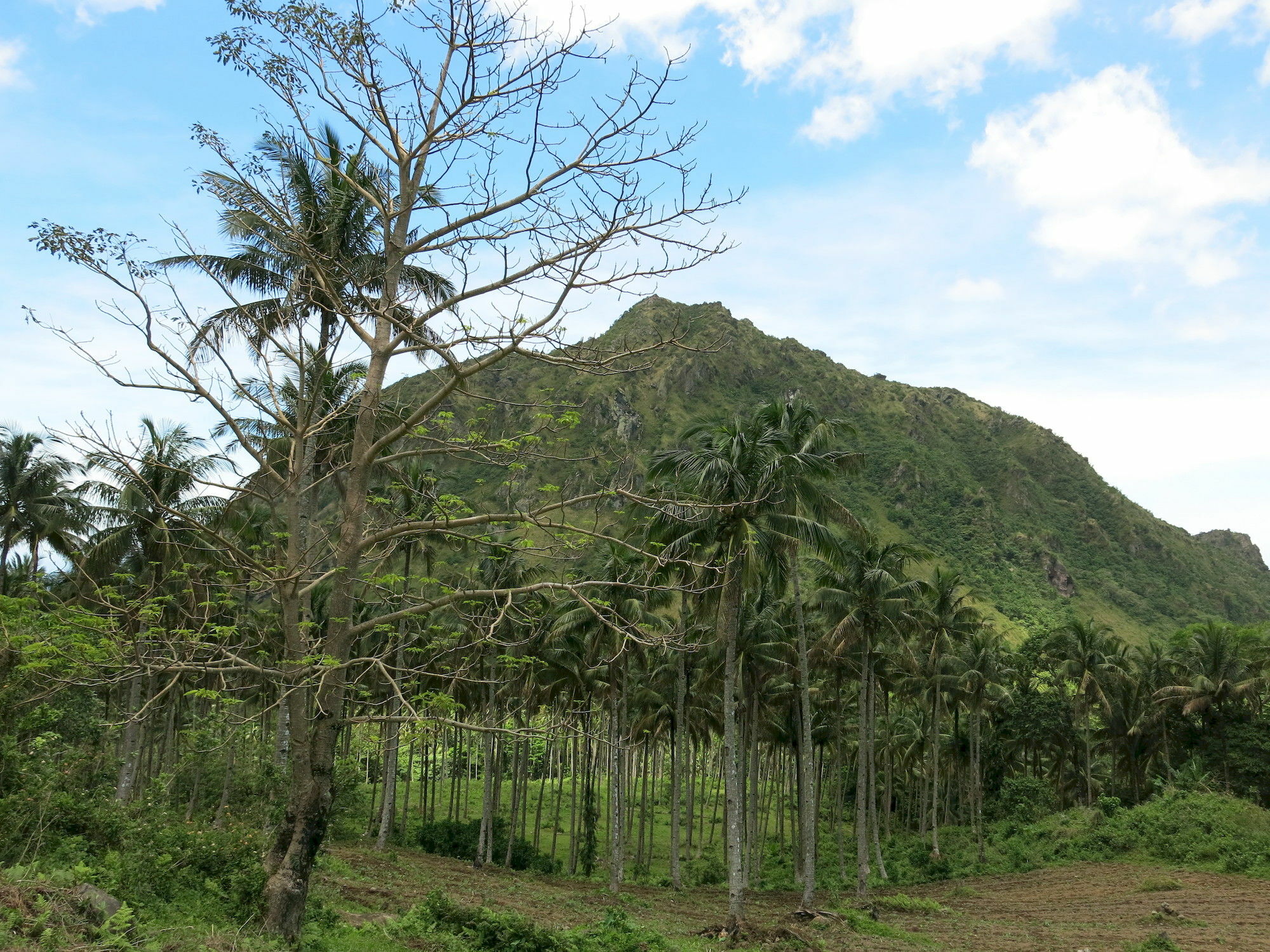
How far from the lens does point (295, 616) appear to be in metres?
7.33

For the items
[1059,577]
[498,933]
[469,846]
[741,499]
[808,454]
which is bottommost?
[469,846]

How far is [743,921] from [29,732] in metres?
15.3

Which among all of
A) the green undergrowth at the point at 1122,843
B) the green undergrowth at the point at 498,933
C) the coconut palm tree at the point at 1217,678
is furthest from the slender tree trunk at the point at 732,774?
the coconut palm tree at the point at 1217,678

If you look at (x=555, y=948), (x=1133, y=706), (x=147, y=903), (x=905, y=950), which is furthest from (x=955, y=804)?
(x=147, y=903)

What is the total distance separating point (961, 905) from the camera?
29.8 m

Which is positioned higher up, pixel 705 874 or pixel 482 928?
pixel 482 928

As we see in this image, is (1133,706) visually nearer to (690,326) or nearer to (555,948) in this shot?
(555,948)

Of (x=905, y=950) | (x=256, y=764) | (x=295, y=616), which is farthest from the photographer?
(x=256, y=764)

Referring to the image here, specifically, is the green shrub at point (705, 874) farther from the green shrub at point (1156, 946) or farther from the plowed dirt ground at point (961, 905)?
the green shrub at point (1156, 946)

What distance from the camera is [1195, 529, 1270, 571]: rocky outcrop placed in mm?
184188

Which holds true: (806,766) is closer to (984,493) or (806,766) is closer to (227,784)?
(227,784)

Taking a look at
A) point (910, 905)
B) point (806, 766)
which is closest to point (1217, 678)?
point (910, 905)

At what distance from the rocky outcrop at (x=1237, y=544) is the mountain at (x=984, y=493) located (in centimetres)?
44

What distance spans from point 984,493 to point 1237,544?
290ft
